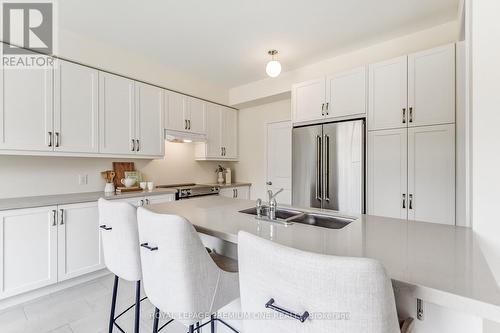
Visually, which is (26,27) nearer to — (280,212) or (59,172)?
(59,172)

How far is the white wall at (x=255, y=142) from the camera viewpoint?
433 cm

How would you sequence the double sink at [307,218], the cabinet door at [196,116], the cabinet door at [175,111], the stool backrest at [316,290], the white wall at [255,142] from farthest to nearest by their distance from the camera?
1. the white wall at [255,142]
2. the cabinet door at [196,116]
3. the cabinet door at [175,111]
4. the double sink at [307,218]
5. the stool backrest at [316,290]

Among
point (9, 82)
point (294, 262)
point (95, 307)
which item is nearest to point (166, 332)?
point (95, 307)

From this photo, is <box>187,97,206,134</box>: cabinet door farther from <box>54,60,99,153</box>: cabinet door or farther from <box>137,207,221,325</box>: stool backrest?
<box>137,207,221,325</box>: stool backrest

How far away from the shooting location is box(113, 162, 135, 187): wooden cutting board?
10.6ft

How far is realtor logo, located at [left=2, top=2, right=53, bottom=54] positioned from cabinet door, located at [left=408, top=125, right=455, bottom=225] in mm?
3629

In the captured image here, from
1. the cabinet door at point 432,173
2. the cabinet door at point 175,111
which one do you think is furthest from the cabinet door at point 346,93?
the cabinet door at point 175,111

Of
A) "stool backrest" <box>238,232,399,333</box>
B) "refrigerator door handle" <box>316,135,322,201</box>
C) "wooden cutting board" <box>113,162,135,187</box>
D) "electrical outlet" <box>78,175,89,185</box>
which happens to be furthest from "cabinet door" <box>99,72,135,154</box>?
"stool backrest" <box>238,232,399,333</box>

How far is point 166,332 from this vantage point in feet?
6.00

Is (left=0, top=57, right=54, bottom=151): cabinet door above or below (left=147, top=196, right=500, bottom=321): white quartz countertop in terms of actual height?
above

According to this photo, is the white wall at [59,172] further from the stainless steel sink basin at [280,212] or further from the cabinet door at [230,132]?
the stainless steel sink basin at [280,212]

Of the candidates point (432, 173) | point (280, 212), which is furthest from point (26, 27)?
point (432, 173)

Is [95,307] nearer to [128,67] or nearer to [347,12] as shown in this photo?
[128,67]

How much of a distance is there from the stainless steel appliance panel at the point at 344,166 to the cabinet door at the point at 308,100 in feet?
0.90
